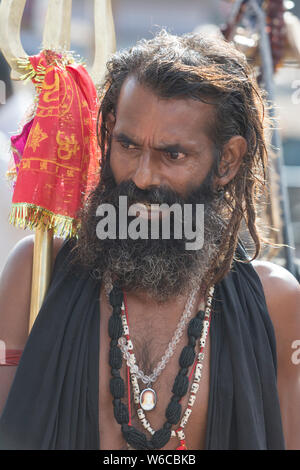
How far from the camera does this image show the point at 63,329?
1.73 m

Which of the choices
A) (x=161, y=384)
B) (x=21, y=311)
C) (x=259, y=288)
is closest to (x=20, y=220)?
(x=21, y=311)

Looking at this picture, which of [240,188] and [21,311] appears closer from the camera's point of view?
[21,311]

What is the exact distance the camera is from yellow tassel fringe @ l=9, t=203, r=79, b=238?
182cm

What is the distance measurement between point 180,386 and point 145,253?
0.44m

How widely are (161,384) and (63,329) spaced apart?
360 mm

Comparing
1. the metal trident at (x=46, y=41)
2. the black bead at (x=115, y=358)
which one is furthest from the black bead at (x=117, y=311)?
the metal trident at (x=46, y=41)

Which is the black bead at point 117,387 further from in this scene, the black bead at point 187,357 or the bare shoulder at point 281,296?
the bare shoulder at point 281,296

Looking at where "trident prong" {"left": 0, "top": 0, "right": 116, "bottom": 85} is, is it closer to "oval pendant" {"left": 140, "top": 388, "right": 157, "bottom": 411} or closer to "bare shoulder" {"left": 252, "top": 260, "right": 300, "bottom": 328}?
"bare shoulder" {"left": 252, "top": 260, "right": 300, "bottom": 328}

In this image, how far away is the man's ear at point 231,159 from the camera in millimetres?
1942

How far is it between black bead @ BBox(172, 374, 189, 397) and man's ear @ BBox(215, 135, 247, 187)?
68 cm

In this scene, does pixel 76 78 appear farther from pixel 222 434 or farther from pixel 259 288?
pixel 222 434

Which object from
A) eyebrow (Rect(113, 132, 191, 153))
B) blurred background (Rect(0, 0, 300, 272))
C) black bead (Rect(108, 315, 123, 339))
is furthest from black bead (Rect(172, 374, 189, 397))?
blurred background (Rect(0, 0, 300, 272))
